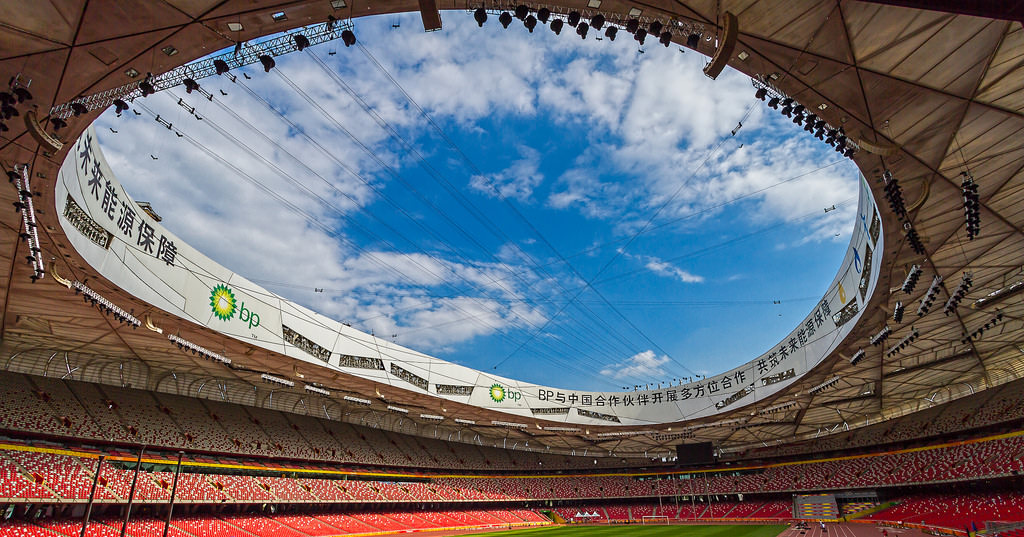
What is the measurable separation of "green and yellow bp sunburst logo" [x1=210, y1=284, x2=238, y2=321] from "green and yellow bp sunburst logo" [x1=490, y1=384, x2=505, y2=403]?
88.0 ft

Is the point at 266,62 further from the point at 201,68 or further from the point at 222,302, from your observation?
the point at 222,302

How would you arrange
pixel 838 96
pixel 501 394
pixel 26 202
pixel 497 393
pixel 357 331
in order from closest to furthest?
pixel 838 96
pixel 26 202
pixel 357 331
pixel 497 393
pixel 501 394

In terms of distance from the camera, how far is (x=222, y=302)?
28.5 metres

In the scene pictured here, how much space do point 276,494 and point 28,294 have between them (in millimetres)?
25622

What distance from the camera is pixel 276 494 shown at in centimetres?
4184

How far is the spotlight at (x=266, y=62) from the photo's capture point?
1356 centimetres

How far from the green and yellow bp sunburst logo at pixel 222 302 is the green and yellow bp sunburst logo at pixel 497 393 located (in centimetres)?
2681

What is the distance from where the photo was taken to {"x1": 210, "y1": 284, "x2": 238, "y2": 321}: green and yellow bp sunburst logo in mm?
27922

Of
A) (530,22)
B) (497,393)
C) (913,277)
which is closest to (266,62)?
(530,22)

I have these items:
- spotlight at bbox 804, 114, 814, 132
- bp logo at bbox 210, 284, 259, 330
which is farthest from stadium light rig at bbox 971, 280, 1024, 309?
bp logo at bbox 210, 284, 259, 330

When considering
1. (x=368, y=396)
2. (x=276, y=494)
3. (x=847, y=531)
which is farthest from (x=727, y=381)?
(x=276, y=494)

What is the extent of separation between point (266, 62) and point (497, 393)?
4096cm

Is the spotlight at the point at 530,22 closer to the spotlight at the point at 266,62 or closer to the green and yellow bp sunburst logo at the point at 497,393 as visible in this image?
the spotlight at the point at 266,62

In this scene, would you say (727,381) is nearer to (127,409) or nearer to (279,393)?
(279,393)
